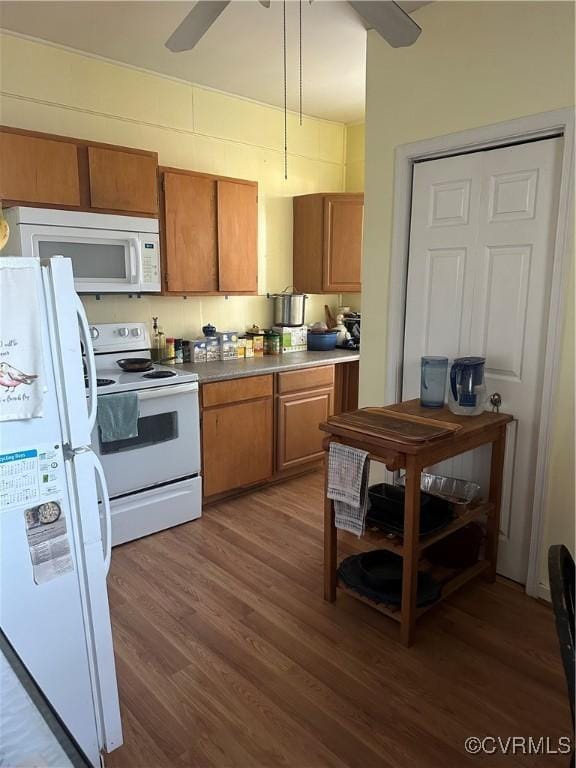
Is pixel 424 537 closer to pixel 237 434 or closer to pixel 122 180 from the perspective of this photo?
pixel 237 434

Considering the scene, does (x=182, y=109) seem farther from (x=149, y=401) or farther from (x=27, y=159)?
(x=149, y=401)

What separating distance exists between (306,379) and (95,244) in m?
1.71

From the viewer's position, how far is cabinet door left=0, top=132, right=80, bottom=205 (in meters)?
2.71

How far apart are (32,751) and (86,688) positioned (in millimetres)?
928

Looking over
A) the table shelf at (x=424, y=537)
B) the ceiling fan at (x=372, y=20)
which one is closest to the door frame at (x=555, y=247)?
the table shelf at (x=424, y=537)

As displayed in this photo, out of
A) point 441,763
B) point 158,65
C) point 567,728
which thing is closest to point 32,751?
point 441,763

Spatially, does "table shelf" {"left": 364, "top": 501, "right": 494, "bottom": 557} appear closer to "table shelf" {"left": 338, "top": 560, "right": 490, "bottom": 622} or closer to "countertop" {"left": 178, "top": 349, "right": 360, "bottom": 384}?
"table shelf" {"left": 338, "top": 560, "right": 490, "bottom": 622}

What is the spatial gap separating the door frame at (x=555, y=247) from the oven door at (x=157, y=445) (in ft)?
3.97

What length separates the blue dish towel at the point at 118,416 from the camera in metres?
2.78

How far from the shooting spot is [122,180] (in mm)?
3111

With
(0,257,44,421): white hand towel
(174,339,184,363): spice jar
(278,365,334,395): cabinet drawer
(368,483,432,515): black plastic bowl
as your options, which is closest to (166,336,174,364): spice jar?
(174,339,184,363): spice jar

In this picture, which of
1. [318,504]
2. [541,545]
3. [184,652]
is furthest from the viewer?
[318,504]

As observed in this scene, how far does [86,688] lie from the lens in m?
1.60

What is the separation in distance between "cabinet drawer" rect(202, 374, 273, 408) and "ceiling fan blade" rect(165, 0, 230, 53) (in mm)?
1878
